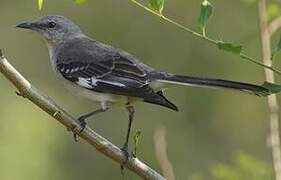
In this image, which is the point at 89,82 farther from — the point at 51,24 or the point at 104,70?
the point at 51,24

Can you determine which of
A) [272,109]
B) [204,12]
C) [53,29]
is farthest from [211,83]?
[53,29]

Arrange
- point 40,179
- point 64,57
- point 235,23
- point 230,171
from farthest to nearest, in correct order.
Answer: point 235,23, point 40,179, point 64,57, point 230,171

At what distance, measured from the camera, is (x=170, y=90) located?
9844 mm

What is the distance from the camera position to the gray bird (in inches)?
211

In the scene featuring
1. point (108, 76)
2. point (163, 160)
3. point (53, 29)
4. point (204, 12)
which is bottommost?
point (163, 160)

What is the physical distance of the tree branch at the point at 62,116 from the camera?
4254mm

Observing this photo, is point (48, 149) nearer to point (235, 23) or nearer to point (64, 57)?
point (64, 57)

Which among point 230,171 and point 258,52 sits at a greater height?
point 258,52

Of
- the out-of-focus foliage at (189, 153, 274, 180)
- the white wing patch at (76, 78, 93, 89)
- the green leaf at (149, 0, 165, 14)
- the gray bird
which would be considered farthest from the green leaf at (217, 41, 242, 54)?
the white wing patch at (76, 78, 93, 89)

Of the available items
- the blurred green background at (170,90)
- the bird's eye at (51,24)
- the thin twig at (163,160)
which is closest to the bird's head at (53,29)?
the bird's eye at (51,24)

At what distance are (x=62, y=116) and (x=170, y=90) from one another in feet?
17.9

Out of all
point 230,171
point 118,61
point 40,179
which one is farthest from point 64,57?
point 40,179

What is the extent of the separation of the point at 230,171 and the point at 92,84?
3.72 feet

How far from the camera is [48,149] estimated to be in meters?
8.30
